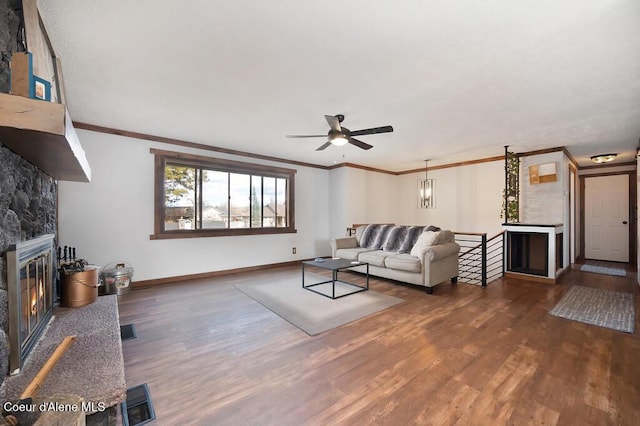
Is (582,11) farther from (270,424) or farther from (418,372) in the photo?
(270,424)

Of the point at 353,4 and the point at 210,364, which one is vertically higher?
the point at 353,4

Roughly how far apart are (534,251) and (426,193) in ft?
8.91

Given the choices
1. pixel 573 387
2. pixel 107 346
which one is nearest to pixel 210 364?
pixel 107 346

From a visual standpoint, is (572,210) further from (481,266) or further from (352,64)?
(352,64)

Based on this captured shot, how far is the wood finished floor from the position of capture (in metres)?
1.61

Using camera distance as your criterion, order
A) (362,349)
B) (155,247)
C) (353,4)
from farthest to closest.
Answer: (155,247), (362,349), (353,4)

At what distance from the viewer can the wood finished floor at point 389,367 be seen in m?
1.61

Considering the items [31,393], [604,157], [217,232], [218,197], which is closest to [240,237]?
[217,232]

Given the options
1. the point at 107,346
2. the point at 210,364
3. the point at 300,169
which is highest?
the point at 300,169

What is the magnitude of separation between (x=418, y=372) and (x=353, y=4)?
256 cm

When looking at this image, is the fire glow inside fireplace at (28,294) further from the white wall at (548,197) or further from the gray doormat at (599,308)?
the white wall at (548,197)

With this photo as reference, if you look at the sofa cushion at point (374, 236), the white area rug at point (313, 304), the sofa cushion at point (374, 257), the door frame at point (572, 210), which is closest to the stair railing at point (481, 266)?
the sofa cushion at point (374, 236)

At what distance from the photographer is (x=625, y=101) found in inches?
120

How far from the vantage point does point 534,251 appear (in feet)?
16.4
